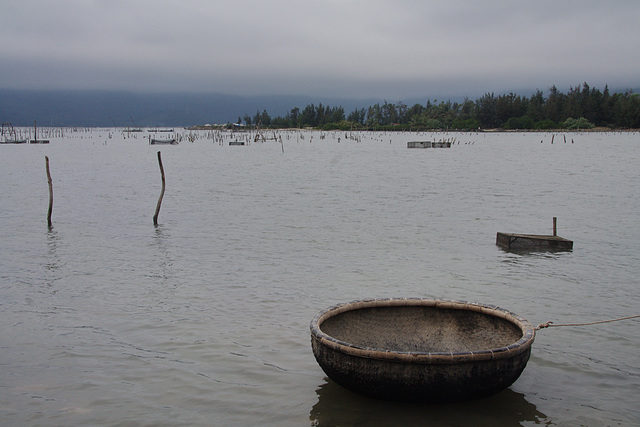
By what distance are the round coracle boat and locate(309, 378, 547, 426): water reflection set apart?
0.67 feet

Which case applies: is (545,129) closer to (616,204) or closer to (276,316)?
(616,204)

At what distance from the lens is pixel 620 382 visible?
19.1ft

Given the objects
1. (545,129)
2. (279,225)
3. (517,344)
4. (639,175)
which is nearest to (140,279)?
(279,225)

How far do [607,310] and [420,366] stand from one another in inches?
187

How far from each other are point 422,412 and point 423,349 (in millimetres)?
1161

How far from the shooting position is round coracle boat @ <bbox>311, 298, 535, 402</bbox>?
4.76 m

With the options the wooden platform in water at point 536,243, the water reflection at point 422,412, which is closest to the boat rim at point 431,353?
the water reflection at point 422,412

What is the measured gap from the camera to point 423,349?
6.21m

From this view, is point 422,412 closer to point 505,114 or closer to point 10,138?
point 10,138

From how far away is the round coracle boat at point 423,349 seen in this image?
4.76 metres

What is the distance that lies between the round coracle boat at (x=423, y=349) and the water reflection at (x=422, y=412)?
0.67ft

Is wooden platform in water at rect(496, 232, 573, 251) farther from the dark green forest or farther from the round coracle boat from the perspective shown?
the dark green forest

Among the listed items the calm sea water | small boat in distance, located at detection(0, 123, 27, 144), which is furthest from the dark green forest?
the calm sea water

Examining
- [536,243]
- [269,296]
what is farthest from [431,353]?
[536,243]
